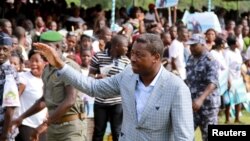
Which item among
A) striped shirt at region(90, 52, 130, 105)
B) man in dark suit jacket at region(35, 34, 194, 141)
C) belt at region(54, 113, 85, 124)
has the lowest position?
belt at region(54, 113, 85, 124)

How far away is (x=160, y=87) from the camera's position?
241 inches

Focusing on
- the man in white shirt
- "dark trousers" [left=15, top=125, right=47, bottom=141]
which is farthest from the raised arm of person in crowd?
the man in white shirt

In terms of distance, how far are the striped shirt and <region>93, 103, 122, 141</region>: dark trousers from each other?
0.09 meters

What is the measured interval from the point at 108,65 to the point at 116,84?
4553 mm

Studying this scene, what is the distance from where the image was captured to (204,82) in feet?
35.3

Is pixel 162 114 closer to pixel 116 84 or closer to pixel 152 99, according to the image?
pixel 152 99

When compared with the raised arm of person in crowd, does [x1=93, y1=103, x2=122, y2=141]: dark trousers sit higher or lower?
lower

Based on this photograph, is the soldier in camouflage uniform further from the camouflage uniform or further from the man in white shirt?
the man in white shirt

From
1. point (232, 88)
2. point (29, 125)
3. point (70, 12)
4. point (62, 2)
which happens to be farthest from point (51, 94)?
point (62, 2)

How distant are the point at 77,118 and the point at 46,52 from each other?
1.96m

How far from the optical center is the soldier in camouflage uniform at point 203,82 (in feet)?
35.0

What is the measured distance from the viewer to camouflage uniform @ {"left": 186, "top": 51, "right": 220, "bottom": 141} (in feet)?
35.0

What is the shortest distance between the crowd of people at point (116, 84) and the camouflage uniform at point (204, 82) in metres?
0.01

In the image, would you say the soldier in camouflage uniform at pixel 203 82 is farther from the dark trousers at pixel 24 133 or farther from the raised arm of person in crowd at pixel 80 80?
the raised arm of person in crowd at pixel 80 80
